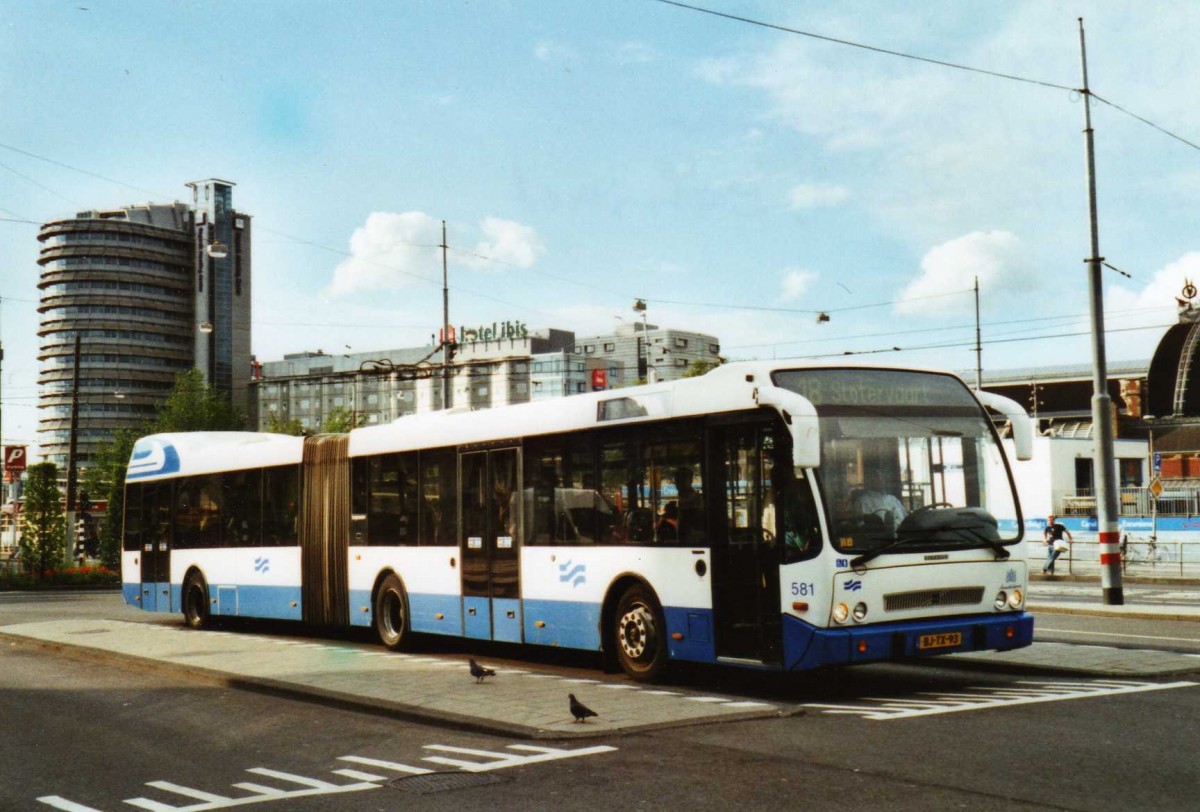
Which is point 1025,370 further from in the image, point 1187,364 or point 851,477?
point 851,477

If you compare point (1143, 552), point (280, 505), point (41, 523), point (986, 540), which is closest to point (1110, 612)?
point (986, 540)

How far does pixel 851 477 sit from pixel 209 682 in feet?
23.8

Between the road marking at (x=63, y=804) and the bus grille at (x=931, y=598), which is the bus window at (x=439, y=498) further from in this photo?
the road marking at (x=63, y=804)

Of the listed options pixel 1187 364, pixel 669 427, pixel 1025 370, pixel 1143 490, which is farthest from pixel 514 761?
pixel 1025 370

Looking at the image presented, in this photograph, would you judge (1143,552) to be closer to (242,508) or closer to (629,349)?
(242,508)

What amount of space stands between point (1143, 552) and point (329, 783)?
3237cm

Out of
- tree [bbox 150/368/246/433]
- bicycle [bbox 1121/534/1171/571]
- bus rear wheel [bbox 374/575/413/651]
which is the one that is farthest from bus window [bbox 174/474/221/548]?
tree [bbox 150/368/246/433]

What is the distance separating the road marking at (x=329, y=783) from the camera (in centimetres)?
770

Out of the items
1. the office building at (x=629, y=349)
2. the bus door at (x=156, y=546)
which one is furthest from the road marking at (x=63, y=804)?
the office building at (x=629, y=349)

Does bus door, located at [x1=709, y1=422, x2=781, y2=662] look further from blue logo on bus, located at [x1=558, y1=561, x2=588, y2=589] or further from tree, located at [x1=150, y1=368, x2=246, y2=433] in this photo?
tree, located at [x1=150, y1=368, x2=246, y2=433]

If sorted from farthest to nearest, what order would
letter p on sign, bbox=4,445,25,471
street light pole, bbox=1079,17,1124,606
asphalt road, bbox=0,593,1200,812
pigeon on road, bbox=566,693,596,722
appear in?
letter p on sign, bbox=4,445,25,471
street light pole, bbox=1079,17,1124,606
pigeon on road, bbox=566,693,596,722
asphalt road, bbox=0,593,1200,812

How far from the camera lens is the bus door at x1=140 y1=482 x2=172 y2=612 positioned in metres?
23.3

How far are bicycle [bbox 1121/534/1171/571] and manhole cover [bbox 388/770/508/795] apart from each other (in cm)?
3111

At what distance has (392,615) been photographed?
17.7 m
